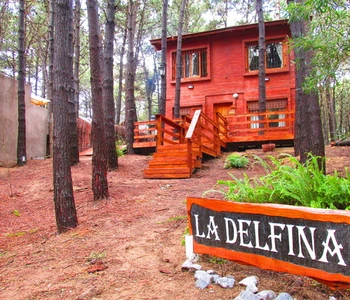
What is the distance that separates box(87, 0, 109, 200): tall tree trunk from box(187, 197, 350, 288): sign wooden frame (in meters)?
3.62

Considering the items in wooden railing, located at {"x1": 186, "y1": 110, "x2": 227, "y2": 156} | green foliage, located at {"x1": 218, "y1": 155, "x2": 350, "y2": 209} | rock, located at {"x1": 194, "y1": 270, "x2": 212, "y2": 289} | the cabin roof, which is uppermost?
the cabin roof

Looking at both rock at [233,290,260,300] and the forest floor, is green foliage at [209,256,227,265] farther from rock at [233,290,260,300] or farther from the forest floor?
rock at [233,290,260,300]

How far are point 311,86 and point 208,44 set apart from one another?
1346 centimetres

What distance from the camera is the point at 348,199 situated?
2.77 metres

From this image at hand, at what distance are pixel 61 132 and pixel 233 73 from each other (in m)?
13.3

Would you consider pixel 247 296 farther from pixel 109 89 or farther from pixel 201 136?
pixel 109 89

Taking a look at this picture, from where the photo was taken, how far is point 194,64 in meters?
17.0

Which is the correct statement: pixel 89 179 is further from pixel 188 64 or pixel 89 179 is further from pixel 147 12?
pixel 147 12

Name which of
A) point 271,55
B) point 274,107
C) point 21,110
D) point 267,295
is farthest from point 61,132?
point 271,55

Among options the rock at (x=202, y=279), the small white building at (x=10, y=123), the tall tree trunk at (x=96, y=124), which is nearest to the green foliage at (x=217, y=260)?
the rock at (x=202, y=279)

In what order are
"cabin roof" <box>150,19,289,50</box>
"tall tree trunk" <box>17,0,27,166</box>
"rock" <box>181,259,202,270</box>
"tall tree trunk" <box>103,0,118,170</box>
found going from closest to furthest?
"rock" <box>181,259,202,270</box>, "tall tree trunk" <box>103,0,118,170</box>, "tall tree trunk" <box>17,0,27,166</box>, "cabin roof" <box>150,19,289,50</box>

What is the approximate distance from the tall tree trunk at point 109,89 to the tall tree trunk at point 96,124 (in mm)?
2386

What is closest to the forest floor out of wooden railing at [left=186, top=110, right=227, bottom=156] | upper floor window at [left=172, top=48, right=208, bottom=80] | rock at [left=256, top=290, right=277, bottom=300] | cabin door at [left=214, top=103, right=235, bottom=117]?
rock at [left=256, top=290, right=277, bottom=300]

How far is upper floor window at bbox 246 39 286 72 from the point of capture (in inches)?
615
